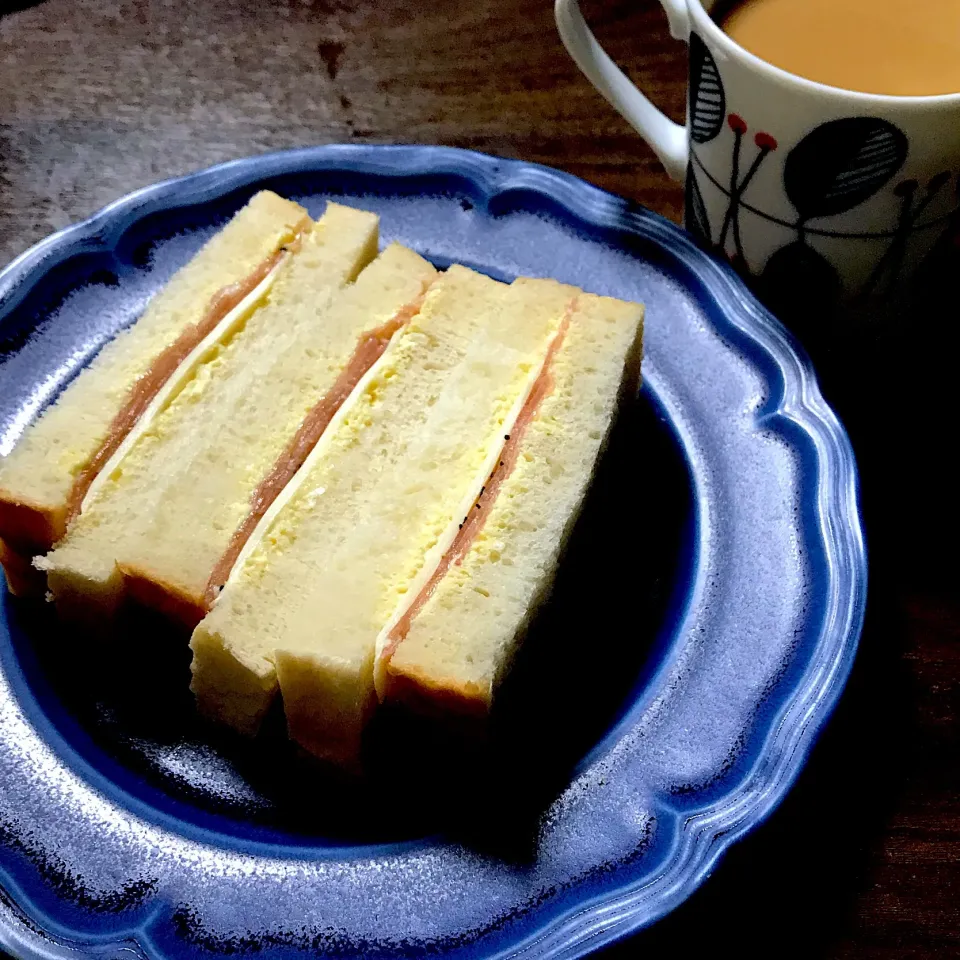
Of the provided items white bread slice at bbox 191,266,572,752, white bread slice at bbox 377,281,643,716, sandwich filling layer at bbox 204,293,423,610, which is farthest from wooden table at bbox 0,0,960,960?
sandwich filling layer at bbox 204,293,423,610

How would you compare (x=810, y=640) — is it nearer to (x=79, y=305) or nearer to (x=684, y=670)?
(x=684, y=670)

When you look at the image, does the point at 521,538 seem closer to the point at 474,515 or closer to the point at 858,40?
the point at 474,515

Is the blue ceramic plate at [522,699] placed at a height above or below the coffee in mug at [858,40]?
below

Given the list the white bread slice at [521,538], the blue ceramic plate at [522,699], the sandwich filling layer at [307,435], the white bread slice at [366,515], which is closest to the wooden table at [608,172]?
the blue ceramic plate at [522,699]

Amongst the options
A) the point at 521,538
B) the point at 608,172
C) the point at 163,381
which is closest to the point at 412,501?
the point at 521,538

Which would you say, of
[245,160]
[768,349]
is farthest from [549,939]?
[245,160]

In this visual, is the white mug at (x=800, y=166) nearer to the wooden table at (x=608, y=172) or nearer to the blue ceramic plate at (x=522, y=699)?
the blue ceramic plate at (x=522, y=699)
